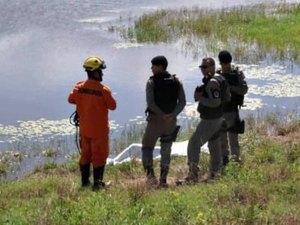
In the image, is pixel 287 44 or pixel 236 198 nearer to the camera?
pixel 236 198

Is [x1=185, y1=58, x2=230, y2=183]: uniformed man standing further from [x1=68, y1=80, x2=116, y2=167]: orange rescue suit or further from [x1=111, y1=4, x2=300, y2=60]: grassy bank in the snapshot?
[x1=111, y1=4, x2=300, y2=60]: grassy bank

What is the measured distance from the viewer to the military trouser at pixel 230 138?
28.9ft

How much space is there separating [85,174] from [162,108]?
130 cm

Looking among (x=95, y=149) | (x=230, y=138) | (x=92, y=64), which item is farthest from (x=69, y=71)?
(x=92, y=64)

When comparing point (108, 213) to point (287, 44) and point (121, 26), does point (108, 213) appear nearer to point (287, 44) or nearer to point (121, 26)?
point (287, 44)

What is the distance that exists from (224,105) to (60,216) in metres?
3.71

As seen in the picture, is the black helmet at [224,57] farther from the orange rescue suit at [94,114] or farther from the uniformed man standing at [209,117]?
the orange rescue suit at [94,114]

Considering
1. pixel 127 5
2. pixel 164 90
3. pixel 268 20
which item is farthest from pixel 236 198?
pixel 127 5

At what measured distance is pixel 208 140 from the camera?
826cm

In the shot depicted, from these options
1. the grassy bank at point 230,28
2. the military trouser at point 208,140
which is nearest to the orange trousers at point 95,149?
the military trouser at point 208,140

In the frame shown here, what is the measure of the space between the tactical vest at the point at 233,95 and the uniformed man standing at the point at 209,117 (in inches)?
16.4

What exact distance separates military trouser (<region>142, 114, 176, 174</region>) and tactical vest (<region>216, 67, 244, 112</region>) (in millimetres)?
848

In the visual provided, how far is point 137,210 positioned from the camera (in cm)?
566

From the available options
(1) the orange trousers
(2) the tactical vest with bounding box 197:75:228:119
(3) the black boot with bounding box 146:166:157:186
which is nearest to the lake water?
(3) the black boot with bounding box 146:166:157:186
